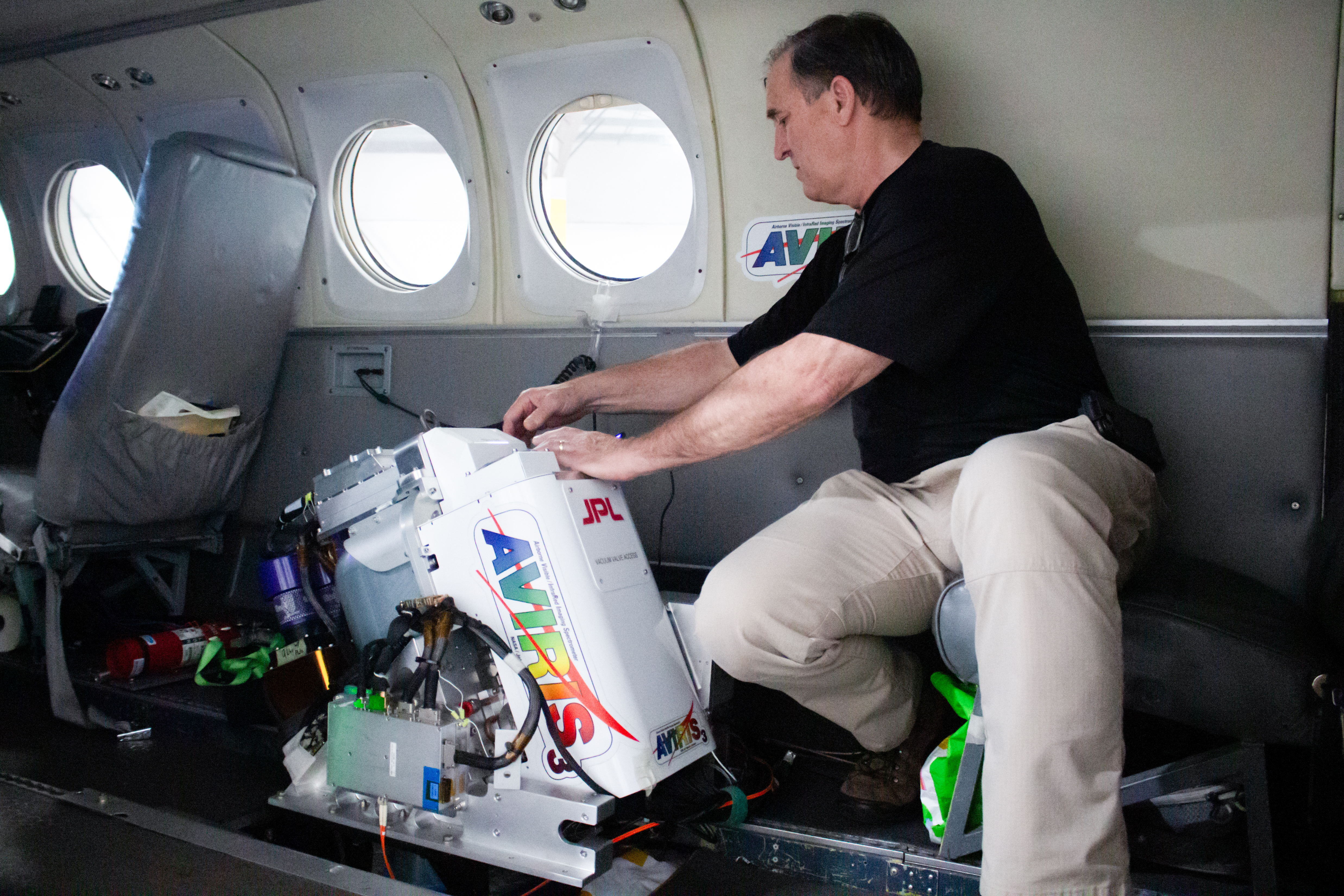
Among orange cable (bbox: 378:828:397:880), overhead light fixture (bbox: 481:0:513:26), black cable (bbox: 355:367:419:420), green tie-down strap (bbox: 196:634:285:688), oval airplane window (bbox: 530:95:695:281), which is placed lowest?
orange cable (bbox: 378:828:397:880)

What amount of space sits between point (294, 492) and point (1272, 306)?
375cm

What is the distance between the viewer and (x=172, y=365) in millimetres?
3467

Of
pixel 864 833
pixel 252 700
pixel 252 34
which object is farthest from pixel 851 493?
pixel 252 34

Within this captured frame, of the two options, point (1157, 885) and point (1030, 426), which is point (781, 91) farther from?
point (1157, 885)

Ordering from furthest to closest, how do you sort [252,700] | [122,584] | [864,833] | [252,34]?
[122,584] → [252,34] → [252,700] → [864,833]

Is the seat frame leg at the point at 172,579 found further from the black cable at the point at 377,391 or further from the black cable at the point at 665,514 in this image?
the black cable at the point at 665,514

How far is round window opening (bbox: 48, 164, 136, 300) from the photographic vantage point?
495 centimetres

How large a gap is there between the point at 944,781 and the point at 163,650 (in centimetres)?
275

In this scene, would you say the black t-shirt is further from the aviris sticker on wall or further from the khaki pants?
the aviris sticker on wall

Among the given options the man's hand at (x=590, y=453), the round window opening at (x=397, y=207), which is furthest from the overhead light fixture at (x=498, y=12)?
the man's hand at (x=590, y=453)

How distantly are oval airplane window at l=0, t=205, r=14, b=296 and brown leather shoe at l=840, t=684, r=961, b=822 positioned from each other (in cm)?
518

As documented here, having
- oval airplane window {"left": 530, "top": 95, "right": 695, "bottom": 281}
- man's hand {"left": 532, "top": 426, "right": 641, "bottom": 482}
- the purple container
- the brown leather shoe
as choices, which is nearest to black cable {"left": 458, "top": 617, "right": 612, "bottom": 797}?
man's hand {"left": 532, "top": 426, "right": 641, "bottom": 482}

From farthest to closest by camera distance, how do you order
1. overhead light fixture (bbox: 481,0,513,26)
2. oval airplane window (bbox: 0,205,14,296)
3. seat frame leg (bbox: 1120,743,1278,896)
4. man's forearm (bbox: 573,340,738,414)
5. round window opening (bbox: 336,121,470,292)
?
oval airplane window (bbox: 0,205,14,296), round window opening (bbox: 336,121,470,292), overhead light fixture (bbox: 481,0,513,26), man's forearm (bbox: 573,340,738,414), seat frame leg (bbox: 1120,743,1278,896)

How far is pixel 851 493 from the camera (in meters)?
2.21
